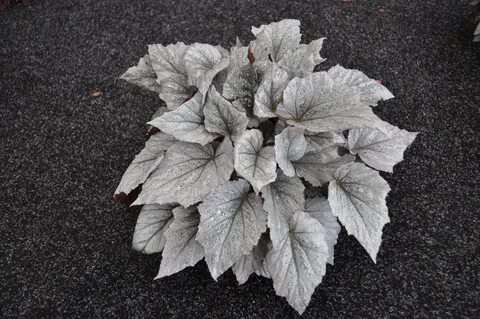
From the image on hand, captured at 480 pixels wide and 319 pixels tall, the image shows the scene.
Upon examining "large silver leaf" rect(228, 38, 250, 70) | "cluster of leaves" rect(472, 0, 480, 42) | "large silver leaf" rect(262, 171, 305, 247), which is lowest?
"large silver leaf" rect(262, 171, 305, 247)

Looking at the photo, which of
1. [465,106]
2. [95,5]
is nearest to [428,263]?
[465,106]

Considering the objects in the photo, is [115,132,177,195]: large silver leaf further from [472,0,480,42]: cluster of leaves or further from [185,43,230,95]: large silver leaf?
[472,0,480,42]: cluster of leaves

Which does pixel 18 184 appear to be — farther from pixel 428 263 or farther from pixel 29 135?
pixel 428 263

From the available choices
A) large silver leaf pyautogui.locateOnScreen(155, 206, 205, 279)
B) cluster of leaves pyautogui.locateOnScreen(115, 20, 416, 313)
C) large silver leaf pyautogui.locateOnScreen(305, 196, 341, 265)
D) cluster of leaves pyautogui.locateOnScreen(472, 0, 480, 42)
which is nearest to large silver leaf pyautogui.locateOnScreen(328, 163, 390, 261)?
cluster of leaves pyautogui.locateOnScreen(115, 20, 416, 313)

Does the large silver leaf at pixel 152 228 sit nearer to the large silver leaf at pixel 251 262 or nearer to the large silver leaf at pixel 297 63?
the large silver leaf at pixel 251 262

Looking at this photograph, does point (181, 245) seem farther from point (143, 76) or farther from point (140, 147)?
point (140, 147)

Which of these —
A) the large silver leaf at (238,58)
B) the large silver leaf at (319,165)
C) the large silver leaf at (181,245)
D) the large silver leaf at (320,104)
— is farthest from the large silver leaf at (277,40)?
the large silver leaf at (181,245)
